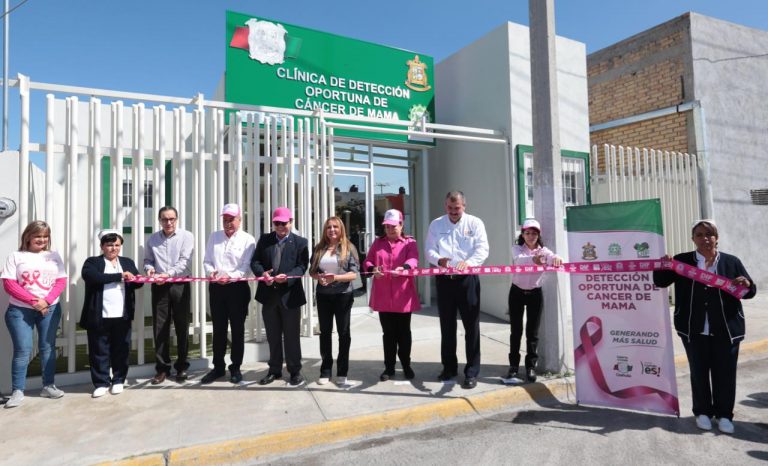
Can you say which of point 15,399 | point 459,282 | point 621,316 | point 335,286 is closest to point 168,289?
point 15,399

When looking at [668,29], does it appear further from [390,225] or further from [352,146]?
[390,225]

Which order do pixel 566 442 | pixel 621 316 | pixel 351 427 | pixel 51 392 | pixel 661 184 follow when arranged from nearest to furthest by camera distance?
1. pixel 566 442
2. pixel 351 427
3. pixel 621 316
4. pixel 51 392
5. pixel 661 184

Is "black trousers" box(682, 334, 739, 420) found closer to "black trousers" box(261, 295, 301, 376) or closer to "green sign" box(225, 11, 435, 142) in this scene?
"black trousers" box(261, 295, 301, 376)

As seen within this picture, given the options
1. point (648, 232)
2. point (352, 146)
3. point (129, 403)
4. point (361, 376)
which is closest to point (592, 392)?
point (648, 232)

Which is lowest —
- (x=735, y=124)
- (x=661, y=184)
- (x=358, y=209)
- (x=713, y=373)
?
(x=713, y=373)

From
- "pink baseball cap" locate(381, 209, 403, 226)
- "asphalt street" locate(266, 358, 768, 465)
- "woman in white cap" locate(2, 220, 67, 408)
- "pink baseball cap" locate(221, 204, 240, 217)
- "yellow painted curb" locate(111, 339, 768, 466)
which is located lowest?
"asphalt street" locate(266, 358, 768, 465)

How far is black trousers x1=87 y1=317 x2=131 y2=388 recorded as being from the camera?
183 inches

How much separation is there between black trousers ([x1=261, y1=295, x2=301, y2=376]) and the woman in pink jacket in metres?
0.84

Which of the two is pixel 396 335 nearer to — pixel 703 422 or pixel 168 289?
pixel 168 289

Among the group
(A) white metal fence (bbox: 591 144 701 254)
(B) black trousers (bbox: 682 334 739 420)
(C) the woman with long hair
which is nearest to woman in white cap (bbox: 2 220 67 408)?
(C) the woman with long hair

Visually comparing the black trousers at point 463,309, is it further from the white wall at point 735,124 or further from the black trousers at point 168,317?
the white wall at point 735,124

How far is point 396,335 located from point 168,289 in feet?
7.98

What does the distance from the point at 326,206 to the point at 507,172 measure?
3.45m

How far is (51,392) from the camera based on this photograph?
4.61m
